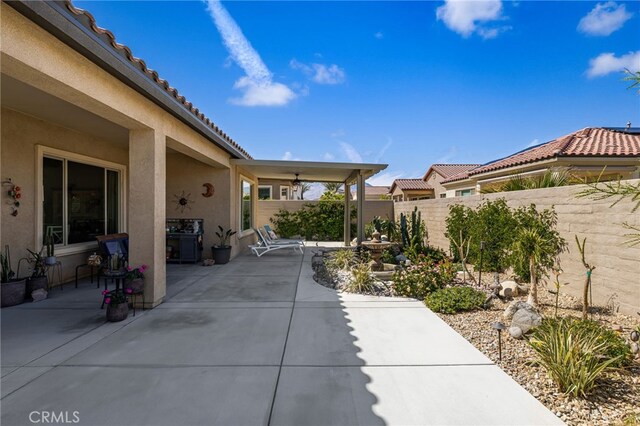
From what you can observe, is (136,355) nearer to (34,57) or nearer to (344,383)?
(344,383)

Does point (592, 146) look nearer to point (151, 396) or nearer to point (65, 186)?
point (151, 396)

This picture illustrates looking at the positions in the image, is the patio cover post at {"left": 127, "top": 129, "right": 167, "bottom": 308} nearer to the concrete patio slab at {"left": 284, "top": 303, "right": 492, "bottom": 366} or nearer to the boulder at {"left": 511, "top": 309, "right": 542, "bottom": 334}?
the concrete patio slab at {"left": 284, "top": 303, "right": 492, "bottom": 366}

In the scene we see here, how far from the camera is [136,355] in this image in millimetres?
3764

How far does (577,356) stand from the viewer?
10.2 feet

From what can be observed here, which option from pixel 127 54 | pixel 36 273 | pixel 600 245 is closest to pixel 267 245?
pixel 36 273

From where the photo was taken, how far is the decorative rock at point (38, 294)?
5809 millimetres

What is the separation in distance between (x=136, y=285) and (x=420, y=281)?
5231 millimetres

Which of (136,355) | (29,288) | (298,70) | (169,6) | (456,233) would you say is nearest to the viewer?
(136,355)

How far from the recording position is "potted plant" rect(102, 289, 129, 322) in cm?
487

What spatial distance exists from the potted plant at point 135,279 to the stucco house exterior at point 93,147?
15 centimetres

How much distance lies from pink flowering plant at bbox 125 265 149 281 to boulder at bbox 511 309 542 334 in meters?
5.88

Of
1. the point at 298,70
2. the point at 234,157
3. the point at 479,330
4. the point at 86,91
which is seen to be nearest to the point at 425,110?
the point at 298,70

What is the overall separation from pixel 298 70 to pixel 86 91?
31.8ft

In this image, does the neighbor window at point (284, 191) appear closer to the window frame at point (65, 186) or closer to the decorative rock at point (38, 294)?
the window frame at point (65, 186)
